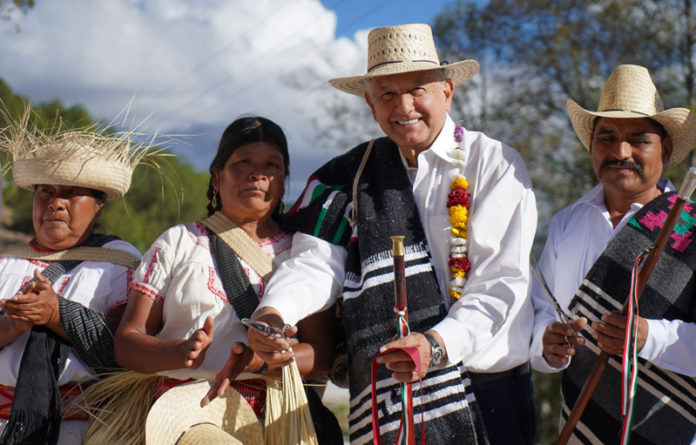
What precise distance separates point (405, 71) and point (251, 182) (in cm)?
92

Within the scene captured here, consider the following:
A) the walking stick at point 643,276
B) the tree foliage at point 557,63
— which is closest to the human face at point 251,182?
the walking stick at point 643,276

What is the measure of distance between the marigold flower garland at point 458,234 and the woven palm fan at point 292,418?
77cm

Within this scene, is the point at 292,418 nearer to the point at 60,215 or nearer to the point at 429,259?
the point at 429,259

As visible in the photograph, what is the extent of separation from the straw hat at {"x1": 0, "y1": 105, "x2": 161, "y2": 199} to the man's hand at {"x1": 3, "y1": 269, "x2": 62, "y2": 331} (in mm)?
635

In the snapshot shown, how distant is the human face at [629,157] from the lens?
3.45 m

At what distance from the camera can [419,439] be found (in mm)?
3135

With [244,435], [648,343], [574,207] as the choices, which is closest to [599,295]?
[648,343]


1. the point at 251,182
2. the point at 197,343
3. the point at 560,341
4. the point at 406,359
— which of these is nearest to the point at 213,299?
the point at 197,343

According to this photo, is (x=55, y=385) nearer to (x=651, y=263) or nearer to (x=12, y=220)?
(x=651, y=263)

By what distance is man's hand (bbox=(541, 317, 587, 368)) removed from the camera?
306cm

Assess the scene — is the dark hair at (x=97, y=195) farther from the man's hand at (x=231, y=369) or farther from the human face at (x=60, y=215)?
the man's hand at (x=231, y=369)

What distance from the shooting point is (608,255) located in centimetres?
334

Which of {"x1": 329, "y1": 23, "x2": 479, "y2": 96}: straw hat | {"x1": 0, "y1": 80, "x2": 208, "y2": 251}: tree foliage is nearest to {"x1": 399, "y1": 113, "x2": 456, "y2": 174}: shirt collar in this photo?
{"x1": 329, "y1": 23, "x2": 479, "y2": 96}: straw hat

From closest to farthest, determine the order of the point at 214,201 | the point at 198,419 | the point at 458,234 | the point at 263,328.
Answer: the point at 263,328 → the point at 198,419 → the point at 458,234 → the point at 214,201
